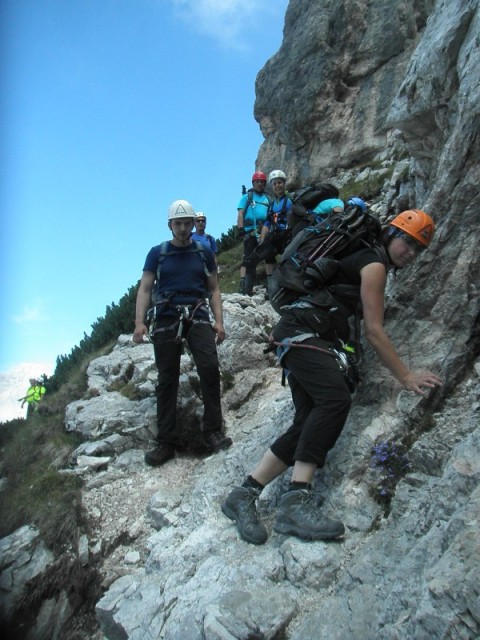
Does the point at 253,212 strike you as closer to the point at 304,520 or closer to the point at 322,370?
the point at 322,370

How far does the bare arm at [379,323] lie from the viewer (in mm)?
4879

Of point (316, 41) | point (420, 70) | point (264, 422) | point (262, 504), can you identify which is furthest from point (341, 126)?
point (262, 504)

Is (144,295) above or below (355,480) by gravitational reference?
above

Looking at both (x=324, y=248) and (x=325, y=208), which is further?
(x=325, y=208)

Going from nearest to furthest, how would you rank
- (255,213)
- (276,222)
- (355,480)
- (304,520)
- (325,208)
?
1. (304,520)
2. (355,480)
3. (325,208)
4. (276,222)
5. (255,213)

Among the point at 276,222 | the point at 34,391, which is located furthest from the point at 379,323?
the point at 34,391

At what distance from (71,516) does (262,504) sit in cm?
259

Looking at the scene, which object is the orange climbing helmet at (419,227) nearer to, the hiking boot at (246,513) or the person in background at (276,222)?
the hiking boot at (246,513)

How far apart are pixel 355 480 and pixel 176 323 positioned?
11.9ft

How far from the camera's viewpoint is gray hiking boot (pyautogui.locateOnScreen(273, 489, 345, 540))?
454cm

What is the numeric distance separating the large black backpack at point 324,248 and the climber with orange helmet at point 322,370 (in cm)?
10

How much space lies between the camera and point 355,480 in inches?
203

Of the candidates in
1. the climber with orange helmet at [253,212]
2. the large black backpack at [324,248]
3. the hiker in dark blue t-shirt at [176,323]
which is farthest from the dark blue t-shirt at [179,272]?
the climber with orange helmet at [253,212]

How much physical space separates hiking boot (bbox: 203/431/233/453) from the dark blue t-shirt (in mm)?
2016
